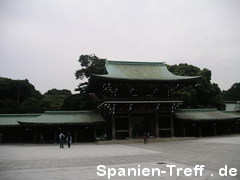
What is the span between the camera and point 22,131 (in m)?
32.6

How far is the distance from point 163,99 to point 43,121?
16.7 m

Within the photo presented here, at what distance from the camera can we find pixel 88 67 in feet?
212

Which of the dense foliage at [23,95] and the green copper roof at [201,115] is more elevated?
the dense foliage at [23,95]

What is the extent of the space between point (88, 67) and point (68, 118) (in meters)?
33.3

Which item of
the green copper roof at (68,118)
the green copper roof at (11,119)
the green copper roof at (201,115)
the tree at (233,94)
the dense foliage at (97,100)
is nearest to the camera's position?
the green copper roof at (68,118)

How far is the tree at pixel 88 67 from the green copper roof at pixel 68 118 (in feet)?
86.5

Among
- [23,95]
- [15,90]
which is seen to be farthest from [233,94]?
[15,90]

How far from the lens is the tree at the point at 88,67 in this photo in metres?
61.7

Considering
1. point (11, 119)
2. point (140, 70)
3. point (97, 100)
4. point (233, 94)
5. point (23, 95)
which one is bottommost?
point (11, 119)

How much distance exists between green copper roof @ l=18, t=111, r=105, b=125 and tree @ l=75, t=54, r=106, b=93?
2635 cm

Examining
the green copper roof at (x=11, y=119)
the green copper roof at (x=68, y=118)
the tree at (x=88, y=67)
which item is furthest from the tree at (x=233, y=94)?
the green copper roof at (x=11, y=119)

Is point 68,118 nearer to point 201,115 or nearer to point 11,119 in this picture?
point 11,119

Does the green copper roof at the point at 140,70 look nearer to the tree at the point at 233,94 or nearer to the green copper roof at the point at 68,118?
the green copper roof at the point at 68,118

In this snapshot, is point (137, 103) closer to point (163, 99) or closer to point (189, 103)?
point (163, 99)
